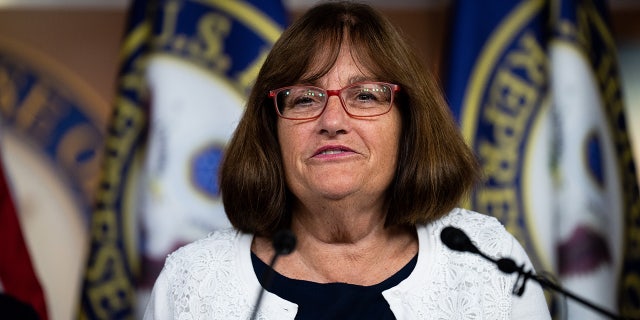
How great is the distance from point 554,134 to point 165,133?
1.56 m

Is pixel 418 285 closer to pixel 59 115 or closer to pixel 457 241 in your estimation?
pixel 457 241

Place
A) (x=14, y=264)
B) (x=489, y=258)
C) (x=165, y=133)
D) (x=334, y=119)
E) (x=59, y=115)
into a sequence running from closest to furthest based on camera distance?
(x=489, y=258) < (x=334, y=119) < (x=14, y=264) < (x=165, y=133) < (x=59, y=115)

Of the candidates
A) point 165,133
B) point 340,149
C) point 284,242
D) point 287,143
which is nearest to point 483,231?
point 340,149

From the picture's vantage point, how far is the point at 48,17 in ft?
13.2

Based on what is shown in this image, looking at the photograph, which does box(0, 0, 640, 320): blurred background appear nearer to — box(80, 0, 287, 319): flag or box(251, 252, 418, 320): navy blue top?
box(80, 0, 287, 319): flag

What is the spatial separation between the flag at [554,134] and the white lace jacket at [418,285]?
4.73ft

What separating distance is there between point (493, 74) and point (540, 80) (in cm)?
19

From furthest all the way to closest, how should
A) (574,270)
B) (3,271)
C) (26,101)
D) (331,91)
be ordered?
(26,101)
(574,270)
(3,271)
(331,91)

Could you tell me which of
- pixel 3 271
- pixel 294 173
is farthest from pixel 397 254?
pixel 3 271

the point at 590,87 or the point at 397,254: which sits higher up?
the point at 590,87

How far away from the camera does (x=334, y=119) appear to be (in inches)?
79.7

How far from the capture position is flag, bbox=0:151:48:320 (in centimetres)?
286

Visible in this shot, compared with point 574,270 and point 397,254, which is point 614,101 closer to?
point 574,270

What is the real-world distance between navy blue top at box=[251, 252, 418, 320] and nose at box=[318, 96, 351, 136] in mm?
359
